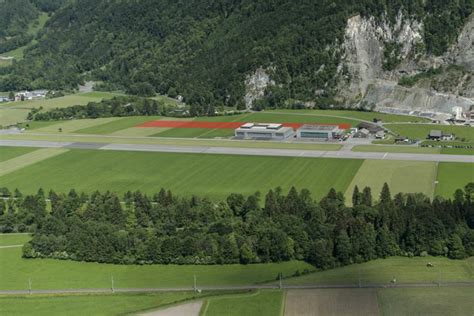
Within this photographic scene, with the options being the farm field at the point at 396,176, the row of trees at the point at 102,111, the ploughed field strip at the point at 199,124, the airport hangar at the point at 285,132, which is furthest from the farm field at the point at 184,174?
the row of trees at the point at 102,111

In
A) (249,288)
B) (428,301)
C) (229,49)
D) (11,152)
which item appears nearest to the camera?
(428,301)

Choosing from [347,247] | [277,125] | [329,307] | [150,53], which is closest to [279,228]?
[347,247]

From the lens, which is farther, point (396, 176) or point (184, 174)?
point (184, 174)

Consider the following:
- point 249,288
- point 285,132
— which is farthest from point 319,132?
point 249,288

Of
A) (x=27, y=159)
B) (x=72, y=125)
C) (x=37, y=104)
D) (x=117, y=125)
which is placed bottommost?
(x=27, y=159)

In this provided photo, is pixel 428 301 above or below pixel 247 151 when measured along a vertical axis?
below

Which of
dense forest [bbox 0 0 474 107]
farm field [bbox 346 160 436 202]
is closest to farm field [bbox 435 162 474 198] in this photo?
farm field [bbox 346 160 436 202]

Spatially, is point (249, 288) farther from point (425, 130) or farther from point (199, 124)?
point (199, 124)

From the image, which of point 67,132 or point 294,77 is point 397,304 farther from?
point 294,77
